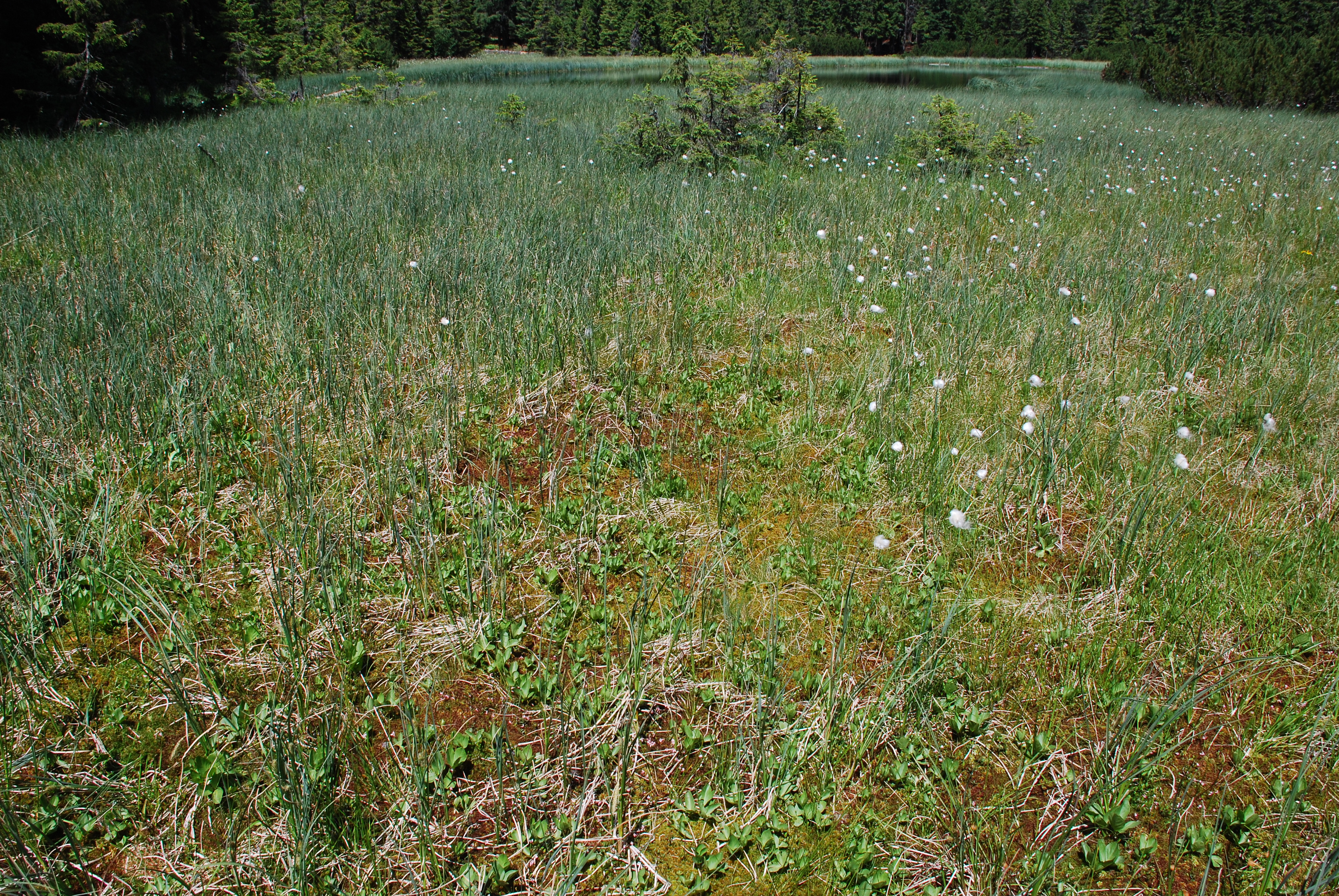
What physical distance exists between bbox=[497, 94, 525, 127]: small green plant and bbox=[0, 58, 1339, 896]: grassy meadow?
8.05 meters

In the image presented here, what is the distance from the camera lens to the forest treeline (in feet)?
38.4

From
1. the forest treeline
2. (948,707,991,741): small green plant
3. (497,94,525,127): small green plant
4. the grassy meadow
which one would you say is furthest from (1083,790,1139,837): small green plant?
(497,94,525,127): small green plant

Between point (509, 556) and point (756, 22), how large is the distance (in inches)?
2698

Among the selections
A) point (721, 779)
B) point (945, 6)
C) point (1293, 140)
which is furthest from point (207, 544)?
point (945, 6)

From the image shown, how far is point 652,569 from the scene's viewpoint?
9.34 ft

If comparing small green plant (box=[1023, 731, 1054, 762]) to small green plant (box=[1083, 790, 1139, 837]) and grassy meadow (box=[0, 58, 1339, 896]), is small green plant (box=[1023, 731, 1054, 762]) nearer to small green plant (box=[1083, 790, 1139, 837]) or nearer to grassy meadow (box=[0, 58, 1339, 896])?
grassy meadow (box=[0, 58, 1339, 896])

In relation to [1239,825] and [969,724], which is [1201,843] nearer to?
[1239,825]

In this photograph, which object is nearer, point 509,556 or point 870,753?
point 870,753

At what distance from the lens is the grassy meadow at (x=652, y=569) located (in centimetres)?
186

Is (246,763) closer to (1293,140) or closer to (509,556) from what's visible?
(509,556)

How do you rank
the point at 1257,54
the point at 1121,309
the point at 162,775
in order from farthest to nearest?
the point at 1257,54
the point at 1121,309
the point at 162,775

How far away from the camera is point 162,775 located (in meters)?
1.94

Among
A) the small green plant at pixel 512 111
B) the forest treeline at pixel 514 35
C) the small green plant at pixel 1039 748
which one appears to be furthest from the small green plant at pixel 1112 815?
the small green plant at pixel 512 111

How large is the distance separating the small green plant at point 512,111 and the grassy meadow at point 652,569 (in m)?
8.05
